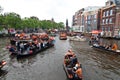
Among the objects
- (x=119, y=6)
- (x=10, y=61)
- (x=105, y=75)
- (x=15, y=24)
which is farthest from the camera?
(x=15, y=24)

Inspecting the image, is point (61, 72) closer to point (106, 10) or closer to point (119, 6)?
point (119, 6)

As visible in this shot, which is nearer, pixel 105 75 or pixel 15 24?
pixel 105 75

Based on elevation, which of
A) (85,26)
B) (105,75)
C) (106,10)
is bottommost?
(105,75)

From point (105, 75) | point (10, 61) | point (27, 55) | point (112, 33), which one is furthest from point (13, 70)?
point (112, 33)

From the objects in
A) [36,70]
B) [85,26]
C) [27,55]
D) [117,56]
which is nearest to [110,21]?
[85,26]

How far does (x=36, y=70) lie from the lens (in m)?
20.4

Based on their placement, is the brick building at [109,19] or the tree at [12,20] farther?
the tree at [12,20]

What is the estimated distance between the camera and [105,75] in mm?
18875

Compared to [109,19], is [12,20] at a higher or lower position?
higher

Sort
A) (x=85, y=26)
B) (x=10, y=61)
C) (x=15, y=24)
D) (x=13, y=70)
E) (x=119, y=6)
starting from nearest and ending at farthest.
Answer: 1. (x=13, y=70)
2. (x=10, y=61)
3. (x=119, y=6)
4. (x=15, y=24)
5. (x=85, y=26)

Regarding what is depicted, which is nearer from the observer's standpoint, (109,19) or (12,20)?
(109,19)

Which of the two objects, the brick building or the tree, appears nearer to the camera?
the brick building

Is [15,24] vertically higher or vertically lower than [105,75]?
higher

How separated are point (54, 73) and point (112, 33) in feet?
167
